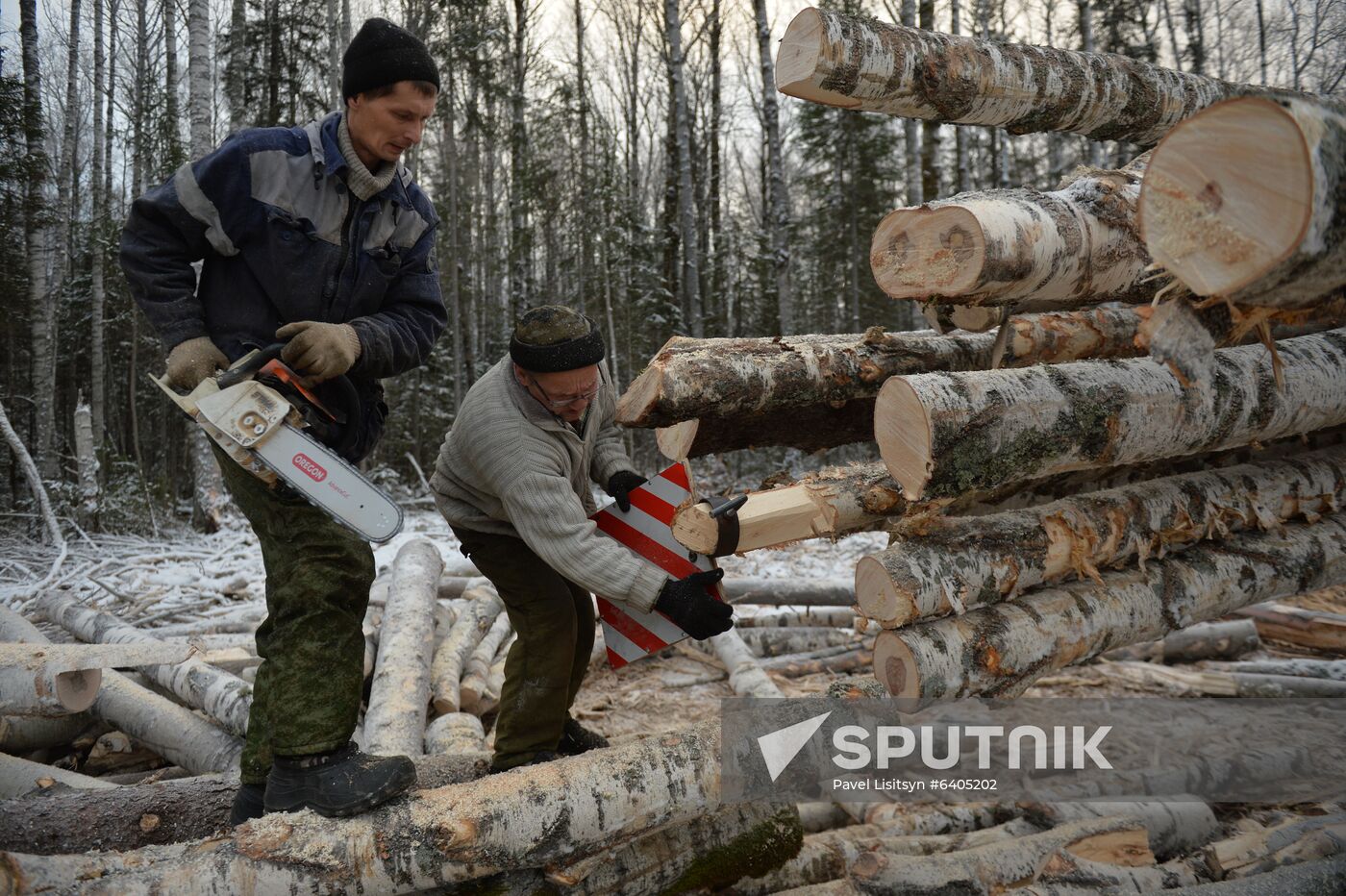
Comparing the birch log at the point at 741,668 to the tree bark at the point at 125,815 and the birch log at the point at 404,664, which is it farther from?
the tree bark at the point at 125,815

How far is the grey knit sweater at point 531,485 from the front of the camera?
2.43 m

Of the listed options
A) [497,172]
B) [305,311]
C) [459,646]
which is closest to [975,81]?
[305,311]

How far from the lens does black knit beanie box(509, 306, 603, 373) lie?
2.58 m

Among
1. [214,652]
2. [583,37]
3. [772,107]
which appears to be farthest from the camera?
[583,37]

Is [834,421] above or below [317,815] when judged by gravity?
above

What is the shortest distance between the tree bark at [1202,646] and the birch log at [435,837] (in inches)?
145

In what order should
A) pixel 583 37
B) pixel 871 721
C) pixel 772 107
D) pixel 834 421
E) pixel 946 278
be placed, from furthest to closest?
pixel 583 37, pixel 772 107, pixel 834 421, pixel 871 721, pixel 946 278

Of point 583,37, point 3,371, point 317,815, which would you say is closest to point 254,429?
point 317,815

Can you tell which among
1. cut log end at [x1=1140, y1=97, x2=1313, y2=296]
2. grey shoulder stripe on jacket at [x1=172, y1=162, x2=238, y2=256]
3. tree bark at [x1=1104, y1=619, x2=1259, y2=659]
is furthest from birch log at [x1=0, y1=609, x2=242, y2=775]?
tree bark at [x1=1104, y1=619, x2=1259, y2=659]

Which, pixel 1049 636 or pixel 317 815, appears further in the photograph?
pixel 1049 636

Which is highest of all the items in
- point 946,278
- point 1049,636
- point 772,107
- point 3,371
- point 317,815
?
point 772,107

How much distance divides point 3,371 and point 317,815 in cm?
1566

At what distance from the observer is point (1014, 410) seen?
2383 mm

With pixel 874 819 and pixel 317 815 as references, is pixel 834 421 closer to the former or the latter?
pixel 874 819
